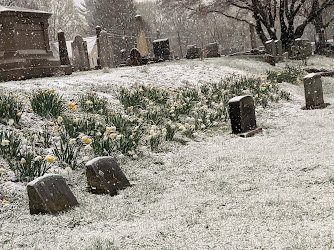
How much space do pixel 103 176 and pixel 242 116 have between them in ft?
12.0

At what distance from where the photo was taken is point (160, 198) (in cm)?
390

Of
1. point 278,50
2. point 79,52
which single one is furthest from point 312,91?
point 79,52

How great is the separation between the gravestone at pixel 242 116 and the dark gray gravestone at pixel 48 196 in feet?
Result: 13.2

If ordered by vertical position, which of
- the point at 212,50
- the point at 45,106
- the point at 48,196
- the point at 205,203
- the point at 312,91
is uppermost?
the point at 212,50

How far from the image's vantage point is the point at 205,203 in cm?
361

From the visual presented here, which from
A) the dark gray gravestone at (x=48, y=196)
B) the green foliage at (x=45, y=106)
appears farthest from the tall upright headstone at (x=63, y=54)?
the dark gray gravestone at (x=48, y=196)

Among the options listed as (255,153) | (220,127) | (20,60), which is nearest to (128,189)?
(255,153)

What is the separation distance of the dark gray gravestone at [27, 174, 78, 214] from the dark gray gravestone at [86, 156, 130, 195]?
45cm

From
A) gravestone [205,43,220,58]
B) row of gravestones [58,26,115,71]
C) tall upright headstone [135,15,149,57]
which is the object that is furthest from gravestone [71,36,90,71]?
gravestone [205,43,220,58]

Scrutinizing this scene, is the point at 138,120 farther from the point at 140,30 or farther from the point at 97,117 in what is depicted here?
the point at 140,30

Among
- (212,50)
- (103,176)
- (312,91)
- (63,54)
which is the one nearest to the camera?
(103,176)

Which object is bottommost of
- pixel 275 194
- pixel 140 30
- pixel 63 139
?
pixel 275 194

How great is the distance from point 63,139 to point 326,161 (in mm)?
3633

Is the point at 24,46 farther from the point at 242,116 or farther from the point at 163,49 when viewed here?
the point at 163,49
